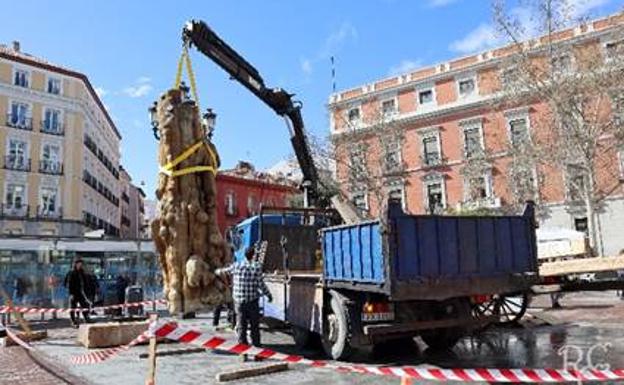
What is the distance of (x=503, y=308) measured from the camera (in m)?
9.35

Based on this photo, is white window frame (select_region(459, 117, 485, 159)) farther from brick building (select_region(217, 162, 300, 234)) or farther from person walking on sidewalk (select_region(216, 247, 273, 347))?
person walking on sidewalk (select_region(216, 247, 273, 347))

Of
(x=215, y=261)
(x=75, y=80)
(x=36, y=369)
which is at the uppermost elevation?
(x=75, y=80)

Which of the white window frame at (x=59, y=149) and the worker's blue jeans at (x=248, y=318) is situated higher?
the white window frame at (x=59, y=149)

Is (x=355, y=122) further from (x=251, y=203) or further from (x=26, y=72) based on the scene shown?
(x=26, y=72)

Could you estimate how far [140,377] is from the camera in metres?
7.62

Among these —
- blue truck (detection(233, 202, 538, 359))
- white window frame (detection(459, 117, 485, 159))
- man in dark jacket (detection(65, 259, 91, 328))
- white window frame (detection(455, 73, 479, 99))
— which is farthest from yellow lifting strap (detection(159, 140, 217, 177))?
white window frame (detection(455, 73, 479, 99))

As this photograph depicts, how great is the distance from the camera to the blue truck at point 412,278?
7219 mm

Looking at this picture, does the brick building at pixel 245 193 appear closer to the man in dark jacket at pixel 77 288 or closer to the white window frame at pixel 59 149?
the white window frame at pixel 59 149

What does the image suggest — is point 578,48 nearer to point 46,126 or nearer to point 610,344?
point 610,344

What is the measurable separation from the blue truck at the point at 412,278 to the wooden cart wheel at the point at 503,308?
21 mm

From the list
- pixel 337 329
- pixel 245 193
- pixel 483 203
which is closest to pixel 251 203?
pixel 245 193

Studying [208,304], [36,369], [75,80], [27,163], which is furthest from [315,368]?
[75,80]

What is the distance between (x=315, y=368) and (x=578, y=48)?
24263mm

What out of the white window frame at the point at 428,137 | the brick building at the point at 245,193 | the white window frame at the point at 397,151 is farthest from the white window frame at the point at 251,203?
the white window frame at the point at 428,137
